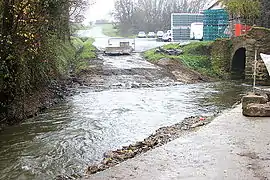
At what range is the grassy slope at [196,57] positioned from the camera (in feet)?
104

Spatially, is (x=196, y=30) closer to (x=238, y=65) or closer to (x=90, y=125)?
(x=238, y=65)

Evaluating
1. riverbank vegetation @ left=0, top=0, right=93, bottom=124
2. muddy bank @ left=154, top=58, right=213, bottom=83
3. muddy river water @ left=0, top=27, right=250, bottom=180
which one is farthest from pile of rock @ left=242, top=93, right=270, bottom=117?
muddy bank @ left=154, top=58, right=213, bottom=83

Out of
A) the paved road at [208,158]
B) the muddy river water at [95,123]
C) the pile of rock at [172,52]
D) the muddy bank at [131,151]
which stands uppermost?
the pile of rock at [172,52]

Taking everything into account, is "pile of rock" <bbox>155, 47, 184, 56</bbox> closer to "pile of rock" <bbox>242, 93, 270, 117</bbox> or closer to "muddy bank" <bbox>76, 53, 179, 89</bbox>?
"muddy bank" <bbox>76, 53, 179, 89</bbox>

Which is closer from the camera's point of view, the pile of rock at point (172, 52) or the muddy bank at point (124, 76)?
the muddy bank at point (124, 76)

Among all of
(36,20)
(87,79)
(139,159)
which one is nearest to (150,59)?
(87,79)

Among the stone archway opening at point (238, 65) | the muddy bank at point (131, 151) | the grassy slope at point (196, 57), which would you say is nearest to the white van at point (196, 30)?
the grassy slope at point (196, 57)

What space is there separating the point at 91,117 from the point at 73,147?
4.47 metres

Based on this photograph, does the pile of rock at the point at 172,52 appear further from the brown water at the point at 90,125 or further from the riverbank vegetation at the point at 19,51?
the riverbank vegetation at the point at 19,51

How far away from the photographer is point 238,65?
3228 cm

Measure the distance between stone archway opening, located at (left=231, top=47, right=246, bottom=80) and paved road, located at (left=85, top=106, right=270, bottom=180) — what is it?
20509 millimetres

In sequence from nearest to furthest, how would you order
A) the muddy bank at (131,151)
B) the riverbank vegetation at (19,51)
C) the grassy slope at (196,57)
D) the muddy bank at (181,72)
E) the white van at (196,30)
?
the muddy bank at (131,151), the riverbank vegetation at (19,51), the muddy bank at (181,72), the grassy slope at (196,57), the white van at (196,30)

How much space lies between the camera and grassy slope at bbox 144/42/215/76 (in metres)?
31.7

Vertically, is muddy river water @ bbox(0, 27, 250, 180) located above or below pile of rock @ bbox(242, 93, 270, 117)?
below
